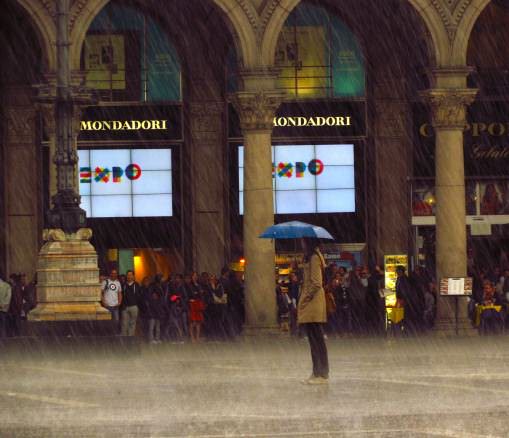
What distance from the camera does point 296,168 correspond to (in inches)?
1636

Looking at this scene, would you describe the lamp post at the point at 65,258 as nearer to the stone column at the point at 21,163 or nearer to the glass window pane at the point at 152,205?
the stone column at the point at 21,163

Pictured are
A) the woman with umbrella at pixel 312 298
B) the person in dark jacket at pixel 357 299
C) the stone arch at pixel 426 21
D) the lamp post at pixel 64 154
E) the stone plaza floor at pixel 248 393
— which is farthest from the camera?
the person in dark jacket at pixel 357 299

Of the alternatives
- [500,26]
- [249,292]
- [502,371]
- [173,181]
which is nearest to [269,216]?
[249,292]

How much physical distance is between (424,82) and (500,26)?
8.24 feet

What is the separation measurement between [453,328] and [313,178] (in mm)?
7270

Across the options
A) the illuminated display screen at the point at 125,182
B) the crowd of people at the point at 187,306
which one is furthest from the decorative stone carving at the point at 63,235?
the illuminated display screen at the point at 125,182

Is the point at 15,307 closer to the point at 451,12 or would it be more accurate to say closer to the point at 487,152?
the point at 451,12

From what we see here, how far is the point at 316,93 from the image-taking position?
1635 inches

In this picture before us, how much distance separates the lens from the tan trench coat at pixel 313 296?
2058 centimetres

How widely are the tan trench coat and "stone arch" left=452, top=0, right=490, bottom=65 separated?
1595cm

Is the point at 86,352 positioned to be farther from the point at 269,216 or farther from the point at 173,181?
the point at 173,181

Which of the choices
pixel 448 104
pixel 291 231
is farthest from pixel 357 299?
pixel 448 104

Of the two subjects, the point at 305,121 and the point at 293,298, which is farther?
the point at 305,121

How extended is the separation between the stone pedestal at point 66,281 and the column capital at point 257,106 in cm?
891
